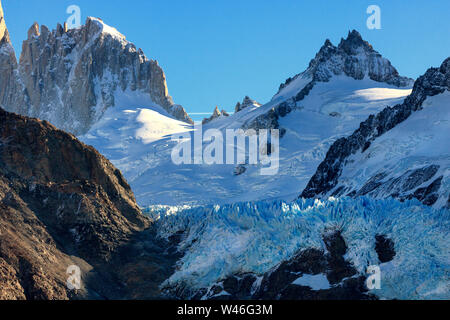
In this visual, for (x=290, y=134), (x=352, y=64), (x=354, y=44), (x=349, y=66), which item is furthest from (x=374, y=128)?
(x=354, y=44)

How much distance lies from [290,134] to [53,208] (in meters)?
87.3

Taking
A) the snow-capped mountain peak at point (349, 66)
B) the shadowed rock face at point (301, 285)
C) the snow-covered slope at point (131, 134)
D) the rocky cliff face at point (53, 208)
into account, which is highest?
the snow-capped mountain peak at point (349, 66)

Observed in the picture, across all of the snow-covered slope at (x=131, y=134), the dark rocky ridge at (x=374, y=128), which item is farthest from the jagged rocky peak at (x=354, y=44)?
the dark rocky ridge at (x=374, y=128)

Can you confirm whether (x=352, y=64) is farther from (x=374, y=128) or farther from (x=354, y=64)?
(x=374, y=128)

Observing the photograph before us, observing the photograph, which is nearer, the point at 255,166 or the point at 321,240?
the point at 321,240

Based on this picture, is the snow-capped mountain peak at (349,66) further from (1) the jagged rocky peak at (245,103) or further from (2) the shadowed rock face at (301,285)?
(2) the shadowed rock face at (301,285)

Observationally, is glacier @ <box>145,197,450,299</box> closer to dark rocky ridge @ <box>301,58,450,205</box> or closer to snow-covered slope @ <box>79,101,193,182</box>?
dark rocky ridge @ <box>301,58,450,205</box>

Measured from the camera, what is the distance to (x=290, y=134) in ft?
465

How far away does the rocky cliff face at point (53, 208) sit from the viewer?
1986 inches

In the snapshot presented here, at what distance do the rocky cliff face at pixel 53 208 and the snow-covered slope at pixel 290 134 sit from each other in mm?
44355

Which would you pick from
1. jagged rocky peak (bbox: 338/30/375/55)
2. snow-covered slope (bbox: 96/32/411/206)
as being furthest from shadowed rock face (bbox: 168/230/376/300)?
jagged rocky peak (bbox: 338/30/375/55)

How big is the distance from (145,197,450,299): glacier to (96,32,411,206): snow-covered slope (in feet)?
140
